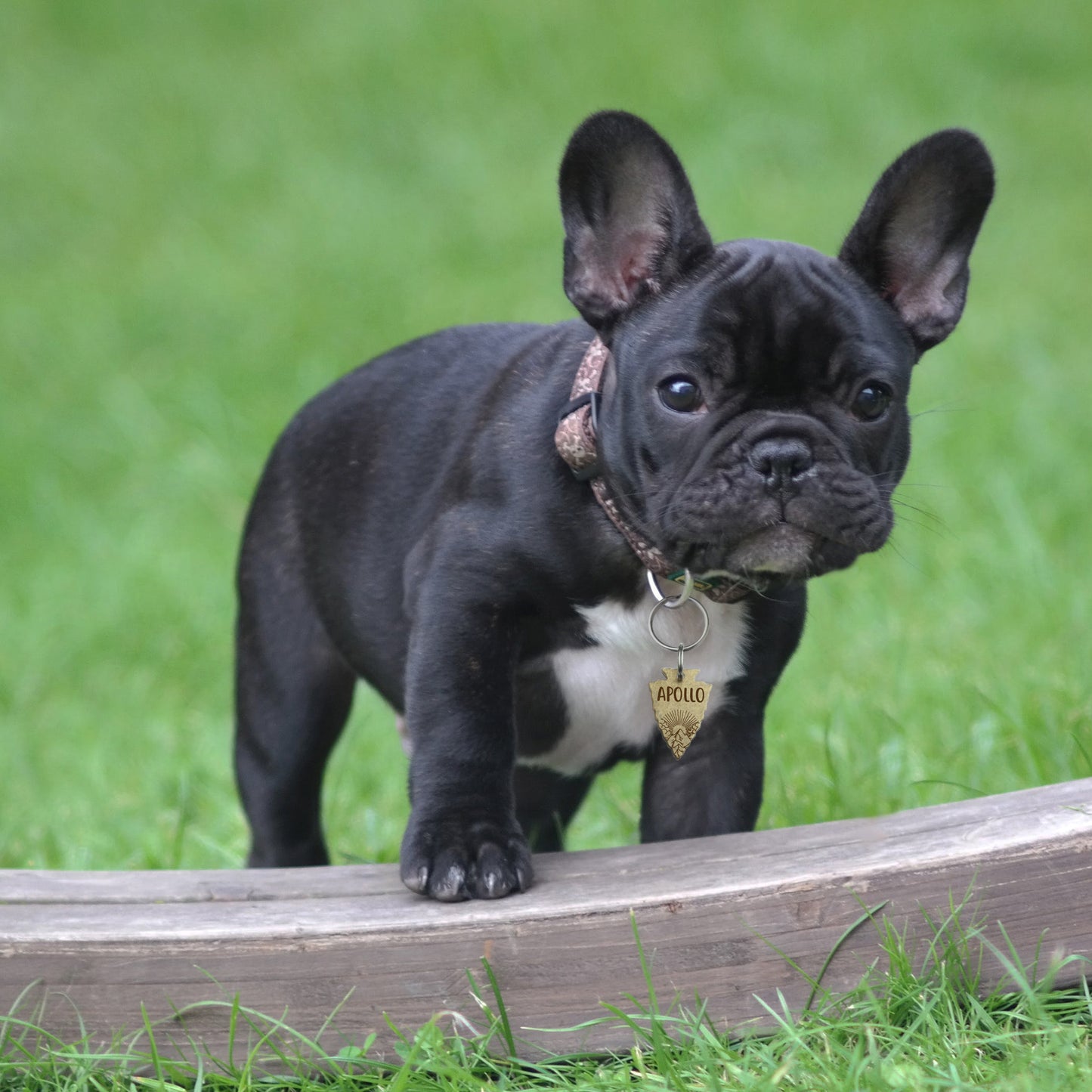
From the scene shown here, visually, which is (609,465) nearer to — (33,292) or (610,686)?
(610,686)

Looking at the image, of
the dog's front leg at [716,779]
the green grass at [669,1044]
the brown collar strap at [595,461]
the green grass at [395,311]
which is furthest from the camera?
the green grass at [395,311]

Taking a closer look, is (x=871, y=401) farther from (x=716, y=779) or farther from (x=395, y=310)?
(x=395, y=310)

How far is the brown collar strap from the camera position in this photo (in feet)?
9.87

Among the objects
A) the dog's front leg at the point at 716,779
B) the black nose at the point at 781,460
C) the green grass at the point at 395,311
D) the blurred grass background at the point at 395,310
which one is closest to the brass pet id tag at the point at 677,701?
the dog's front leg at the point at 716,779

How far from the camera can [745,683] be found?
3.24m

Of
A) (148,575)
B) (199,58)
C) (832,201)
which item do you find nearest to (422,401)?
(148,575)

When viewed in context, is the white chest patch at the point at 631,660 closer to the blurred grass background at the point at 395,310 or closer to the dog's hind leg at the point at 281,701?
the blurred grass background at the point at 395,310

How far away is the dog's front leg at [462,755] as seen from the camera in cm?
291

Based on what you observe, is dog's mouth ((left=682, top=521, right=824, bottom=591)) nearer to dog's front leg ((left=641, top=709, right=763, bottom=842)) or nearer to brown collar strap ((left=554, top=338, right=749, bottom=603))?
brown collar strap ((left=554, top=338, right=749, bottom=603))

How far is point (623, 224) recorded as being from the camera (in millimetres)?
3115

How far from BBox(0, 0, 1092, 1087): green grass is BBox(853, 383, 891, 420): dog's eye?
1.13m

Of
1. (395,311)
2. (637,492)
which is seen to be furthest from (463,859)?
(395,311)

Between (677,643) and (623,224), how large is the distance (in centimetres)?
81

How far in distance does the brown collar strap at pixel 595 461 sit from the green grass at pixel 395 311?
1.02 metres
